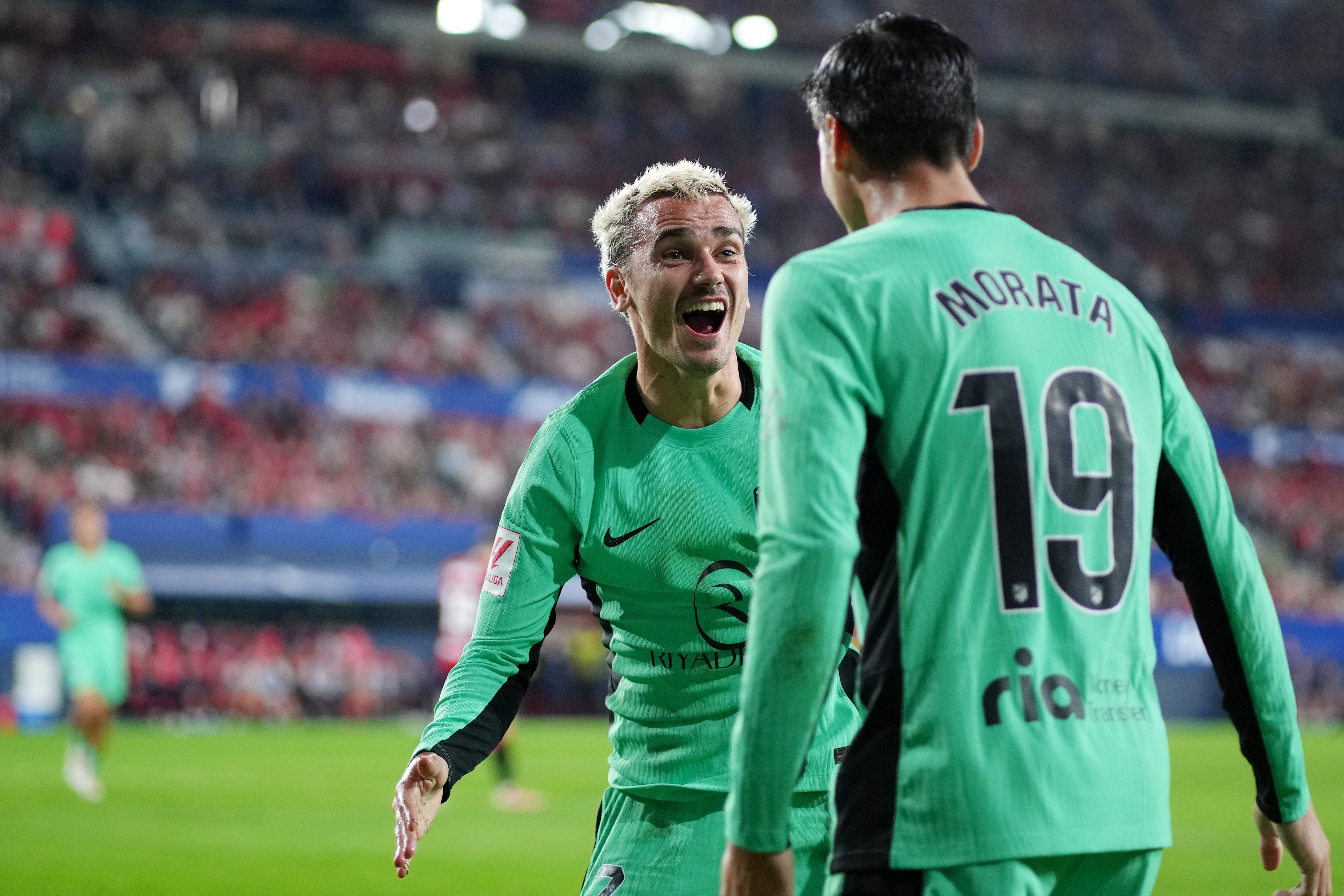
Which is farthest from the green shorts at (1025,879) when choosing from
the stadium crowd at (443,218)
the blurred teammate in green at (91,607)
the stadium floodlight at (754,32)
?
the stadium floodlight at (754,32)

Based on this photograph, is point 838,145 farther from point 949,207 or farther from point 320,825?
point 320,825

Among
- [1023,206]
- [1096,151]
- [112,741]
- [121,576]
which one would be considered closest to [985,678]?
[121,576]

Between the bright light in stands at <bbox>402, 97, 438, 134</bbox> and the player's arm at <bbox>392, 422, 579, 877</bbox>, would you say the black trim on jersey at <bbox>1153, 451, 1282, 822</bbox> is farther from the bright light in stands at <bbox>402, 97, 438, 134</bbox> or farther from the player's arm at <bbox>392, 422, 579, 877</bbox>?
the bright light in stands at <bbox>402, 97, 438, 134</bbox>

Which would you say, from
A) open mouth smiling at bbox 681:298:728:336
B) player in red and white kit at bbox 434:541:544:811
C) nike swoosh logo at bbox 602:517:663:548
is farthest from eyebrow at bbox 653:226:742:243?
player in red and white kit at bbox 434:541:544:811

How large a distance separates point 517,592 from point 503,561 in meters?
0.08

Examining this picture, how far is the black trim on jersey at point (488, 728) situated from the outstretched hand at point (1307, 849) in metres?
1.56

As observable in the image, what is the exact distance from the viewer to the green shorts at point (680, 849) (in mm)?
3361

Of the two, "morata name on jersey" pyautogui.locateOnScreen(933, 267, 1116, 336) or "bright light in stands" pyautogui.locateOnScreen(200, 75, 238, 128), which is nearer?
"morata name on jersey" pyautogui.locateOnScreen(933, 267, 1116, 336)

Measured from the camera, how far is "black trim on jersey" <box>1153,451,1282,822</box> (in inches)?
101

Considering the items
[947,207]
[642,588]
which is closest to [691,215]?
[642,588]

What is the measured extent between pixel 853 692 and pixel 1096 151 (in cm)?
3977

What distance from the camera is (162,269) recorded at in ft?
95.9

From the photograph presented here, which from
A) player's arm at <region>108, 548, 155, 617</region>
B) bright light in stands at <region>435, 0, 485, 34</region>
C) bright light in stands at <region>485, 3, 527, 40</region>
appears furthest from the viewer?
bright light in stands at <region>485, 3, 527, 40</region>

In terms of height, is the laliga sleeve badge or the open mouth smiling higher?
the open mouth smiling
